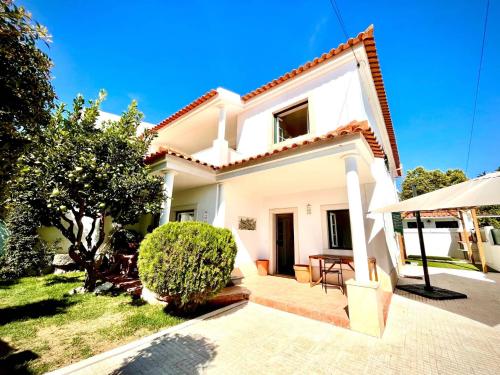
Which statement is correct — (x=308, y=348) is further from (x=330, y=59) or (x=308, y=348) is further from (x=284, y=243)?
(x=330, y=59)

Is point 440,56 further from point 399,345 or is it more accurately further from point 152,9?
point 152,9

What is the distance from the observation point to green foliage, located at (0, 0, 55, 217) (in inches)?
74.3

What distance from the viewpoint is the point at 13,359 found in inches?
124

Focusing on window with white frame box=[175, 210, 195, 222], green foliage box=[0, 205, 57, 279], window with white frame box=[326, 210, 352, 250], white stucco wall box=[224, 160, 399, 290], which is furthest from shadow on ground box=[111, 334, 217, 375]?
green foliage box=[0, 205, 57, 279]

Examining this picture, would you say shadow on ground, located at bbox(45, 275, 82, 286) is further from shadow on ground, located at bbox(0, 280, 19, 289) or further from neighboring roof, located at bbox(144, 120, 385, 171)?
neighboring roof, located at bbox(144, 120, 385, 171)

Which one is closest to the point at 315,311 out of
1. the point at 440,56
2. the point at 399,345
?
the point at 399,345

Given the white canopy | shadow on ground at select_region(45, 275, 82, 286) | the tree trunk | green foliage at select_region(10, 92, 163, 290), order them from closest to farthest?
the white canopy, green foliage at select_region(10, 92, 163, 290), the tree trunk, shadow on ground at select_region(45, 275, 82, 286)

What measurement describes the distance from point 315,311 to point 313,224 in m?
3.95

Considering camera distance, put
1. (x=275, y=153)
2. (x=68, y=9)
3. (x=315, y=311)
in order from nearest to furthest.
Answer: (x=315, y=311), (x=275, y=153), (x=68, y=9)

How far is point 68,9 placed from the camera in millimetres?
6520

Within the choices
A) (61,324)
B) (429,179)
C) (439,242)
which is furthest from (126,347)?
(429,179)

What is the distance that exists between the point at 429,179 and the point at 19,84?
42.3m

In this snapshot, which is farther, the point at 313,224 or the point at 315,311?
the point at 313,224

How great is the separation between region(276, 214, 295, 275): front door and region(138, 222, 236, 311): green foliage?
508 cm
